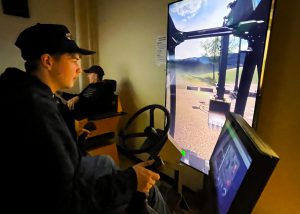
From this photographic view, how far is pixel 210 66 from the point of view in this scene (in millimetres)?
1449

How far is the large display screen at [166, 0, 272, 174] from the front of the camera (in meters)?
1.17

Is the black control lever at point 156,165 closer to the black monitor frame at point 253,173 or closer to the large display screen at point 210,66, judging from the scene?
the large display screen at point 210,66

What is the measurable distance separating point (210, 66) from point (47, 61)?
1.05 metres

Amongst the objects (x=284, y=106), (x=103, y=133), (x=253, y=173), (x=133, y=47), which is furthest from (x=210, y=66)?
(x=103, y=133)

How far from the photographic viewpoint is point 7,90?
2.56 ft

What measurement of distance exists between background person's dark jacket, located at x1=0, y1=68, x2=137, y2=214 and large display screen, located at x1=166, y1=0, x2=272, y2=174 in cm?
76

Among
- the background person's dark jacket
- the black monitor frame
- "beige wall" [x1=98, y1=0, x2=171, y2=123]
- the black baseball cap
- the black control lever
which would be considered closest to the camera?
the black monitor frame

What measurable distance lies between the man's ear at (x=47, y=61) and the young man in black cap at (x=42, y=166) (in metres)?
0.01

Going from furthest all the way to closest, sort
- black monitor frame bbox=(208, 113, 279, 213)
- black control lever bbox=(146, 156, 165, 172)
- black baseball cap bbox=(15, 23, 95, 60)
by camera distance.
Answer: black control lever bbox=(146, 156, 165, 172), black baseball cap bbox=(15, 23, 95, 60), black monitor frame bbox=(208, 113, 279, 213)

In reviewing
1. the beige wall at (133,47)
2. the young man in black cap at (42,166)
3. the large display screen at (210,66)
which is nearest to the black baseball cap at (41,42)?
the young man in black cap at (42,166)

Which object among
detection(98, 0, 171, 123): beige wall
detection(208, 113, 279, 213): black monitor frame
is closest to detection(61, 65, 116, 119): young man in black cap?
detection(98, 0, 171, 123): beige wall

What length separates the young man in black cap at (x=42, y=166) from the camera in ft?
2.39

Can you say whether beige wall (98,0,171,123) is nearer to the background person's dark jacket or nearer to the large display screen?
the large display screen

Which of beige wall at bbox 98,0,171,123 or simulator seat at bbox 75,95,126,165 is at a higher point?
beige wall at bbox 98,0,171,123
